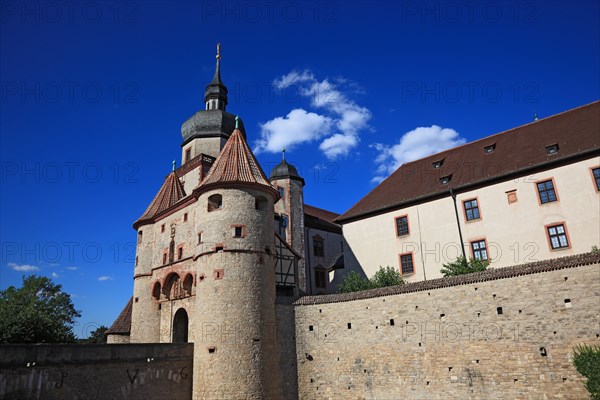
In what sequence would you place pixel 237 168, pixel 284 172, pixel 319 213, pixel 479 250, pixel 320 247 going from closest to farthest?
pixel 237 168 < pixel 479 250 < pixel 284 172 < pixel 320 247 < pixel 319 213

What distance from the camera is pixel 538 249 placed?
22000mm

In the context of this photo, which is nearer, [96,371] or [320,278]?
[96,371]

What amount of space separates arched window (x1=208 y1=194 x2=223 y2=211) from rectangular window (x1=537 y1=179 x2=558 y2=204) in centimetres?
1692

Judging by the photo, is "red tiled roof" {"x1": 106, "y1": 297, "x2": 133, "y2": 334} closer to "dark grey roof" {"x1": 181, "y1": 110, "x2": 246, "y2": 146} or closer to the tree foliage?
"dark grey roof" {"x1": 181, "y1": 110, "x2": 246, "y2": 146}

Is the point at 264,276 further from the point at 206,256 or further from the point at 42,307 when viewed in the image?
the point at 42,307

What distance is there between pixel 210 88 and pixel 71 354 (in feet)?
71.2

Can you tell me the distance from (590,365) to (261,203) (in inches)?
606

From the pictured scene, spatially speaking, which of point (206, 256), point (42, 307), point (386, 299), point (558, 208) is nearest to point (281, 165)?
point (206, 256)

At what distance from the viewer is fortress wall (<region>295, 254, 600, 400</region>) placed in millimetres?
15094

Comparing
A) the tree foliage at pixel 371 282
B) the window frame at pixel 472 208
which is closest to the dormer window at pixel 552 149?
the window frame at pixel 472 208

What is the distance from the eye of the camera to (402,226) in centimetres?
2734

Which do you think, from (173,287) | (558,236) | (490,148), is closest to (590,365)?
(558,236)

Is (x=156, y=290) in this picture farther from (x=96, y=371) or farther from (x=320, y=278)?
(x=320, y=278)

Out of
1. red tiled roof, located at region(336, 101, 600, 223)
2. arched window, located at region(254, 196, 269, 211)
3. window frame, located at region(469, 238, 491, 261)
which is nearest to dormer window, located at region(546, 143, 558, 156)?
red tiled roof, located at region(336, 101, 600, 223)
